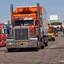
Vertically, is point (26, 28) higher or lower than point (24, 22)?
lower

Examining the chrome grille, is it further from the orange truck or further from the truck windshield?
the truck windshield

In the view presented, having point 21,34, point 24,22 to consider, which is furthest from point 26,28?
point 24,22

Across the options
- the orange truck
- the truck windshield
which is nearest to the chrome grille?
the orange truck

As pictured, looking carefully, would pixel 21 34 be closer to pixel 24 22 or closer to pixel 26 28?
pixel 26 28

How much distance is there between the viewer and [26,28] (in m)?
29.7

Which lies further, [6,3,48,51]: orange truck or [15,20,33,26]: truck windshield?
[15,20,33,26]: truck windshield

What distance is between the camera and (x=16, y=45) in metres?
28.9

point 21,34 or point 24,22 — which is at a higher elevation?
point 24,22

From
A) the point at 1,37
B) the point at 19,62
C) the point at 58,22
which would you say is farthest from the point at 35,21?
the point at 58,22

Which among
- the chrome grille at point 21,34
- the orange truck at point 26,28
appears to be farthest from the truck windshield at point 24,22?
the chrome grille at point 21,34

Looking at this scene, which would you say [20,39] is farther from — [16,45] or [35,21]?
[35,21]

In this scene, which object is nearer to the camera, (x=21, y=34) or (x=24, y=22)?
(x=21, y=34)

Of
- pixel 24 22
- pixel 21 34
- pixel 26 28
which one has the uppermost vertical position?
pixel 24 22

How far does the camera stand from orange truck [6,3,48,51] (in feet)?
95.0
